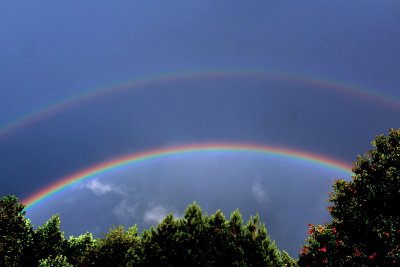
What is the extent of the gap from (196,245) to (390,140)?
16.1m

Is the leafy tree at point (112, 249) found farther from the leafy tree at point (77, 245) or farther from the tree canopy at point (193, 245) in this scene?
the leafy tree at point (77, 245)

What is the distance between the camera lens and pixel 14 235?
31.8 meters

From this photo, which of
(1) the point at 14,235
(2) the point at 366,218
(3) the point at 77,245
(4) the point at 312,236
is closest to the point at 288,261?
(4) the point at 312,236

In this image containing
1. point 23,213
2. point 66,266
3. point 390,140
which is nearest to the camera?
point 390,140

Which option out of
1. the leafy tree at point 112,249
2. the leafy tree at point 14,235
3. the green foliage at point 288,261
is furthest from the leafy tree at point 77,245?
the green foliage at point 288,261

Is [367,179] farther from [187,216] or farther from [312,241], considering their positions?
[187,216]

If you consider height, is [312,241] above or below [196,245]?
above

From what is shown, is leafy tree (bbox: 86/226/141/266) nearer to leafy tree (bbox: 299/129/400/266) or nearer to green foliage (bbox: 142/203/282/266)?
green foliage (bbox: 142/203/282/266)

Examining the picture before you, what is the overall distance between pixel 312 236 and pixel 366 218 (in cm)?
387

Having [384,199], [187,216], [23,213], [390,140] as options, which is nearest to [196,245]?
[187,216]

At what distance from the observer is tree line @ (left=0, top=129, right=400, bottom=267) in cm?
2064

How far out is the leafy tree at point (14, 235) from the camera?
30.8 metres

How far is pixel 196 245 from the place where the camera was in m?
21.3

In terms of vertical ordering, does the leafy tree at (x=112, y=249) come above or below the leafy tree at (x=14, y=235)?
below
